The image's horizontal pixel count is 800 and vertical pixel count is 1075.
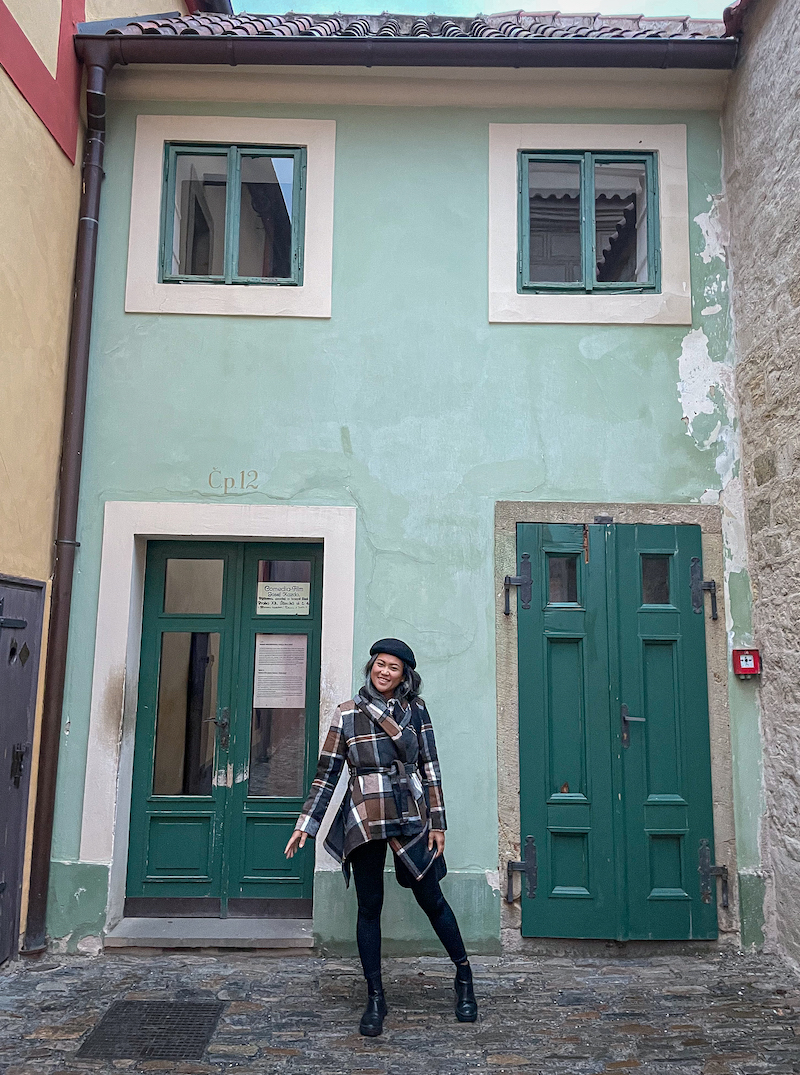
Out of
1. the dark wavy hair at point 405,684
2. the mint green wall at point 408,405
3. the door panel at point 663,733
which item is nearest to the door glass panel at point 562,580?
the door panel at point 663,733

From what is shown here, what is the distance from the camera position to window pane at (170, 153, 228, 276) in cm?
565

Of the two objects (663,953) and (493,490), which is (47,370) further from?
(663,953)

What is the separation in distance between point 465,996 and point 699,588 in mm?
2738

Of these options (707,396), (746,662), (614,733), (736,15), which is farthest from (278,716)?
(736,15)

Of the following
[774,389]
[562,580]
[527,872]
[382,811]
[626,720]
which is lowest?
[527,872]

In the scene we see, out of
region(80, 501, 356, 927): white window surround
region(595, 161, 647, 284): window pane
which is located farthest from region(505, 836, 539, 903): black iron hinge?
region(595, 161, 647, 284): window pane

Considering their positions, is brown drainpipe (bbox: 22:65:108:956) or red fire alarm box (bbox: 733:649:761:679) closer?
brown drainpipe (bbox: 22:65:108:956)

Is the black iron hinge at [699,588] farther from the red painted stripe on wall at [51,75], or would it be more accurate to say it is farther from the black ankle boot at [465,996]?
the red painted stripe on wall at [51,75]

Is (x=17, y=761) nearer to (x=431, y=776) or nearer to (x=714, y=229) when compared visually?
(x=431, y=776)

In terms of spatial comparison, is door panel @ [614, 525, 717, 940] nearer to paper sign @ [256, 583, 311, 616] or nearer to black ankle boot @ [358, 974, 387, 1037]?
black ankle boot @ [358, 974, 387, 1037]

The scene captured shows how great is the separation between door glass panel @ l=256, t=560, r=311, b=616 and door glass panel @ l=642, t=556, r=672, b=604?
7.14ft

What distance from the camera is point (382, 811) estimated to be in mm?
4012

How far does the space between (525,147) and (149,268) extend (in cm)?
265

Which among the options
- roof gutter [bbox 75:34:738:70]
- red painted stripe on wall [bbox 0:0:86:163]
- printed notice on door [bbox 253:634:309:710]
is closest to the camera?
red painted stripe on wall [bbox 0:0:86:163]
